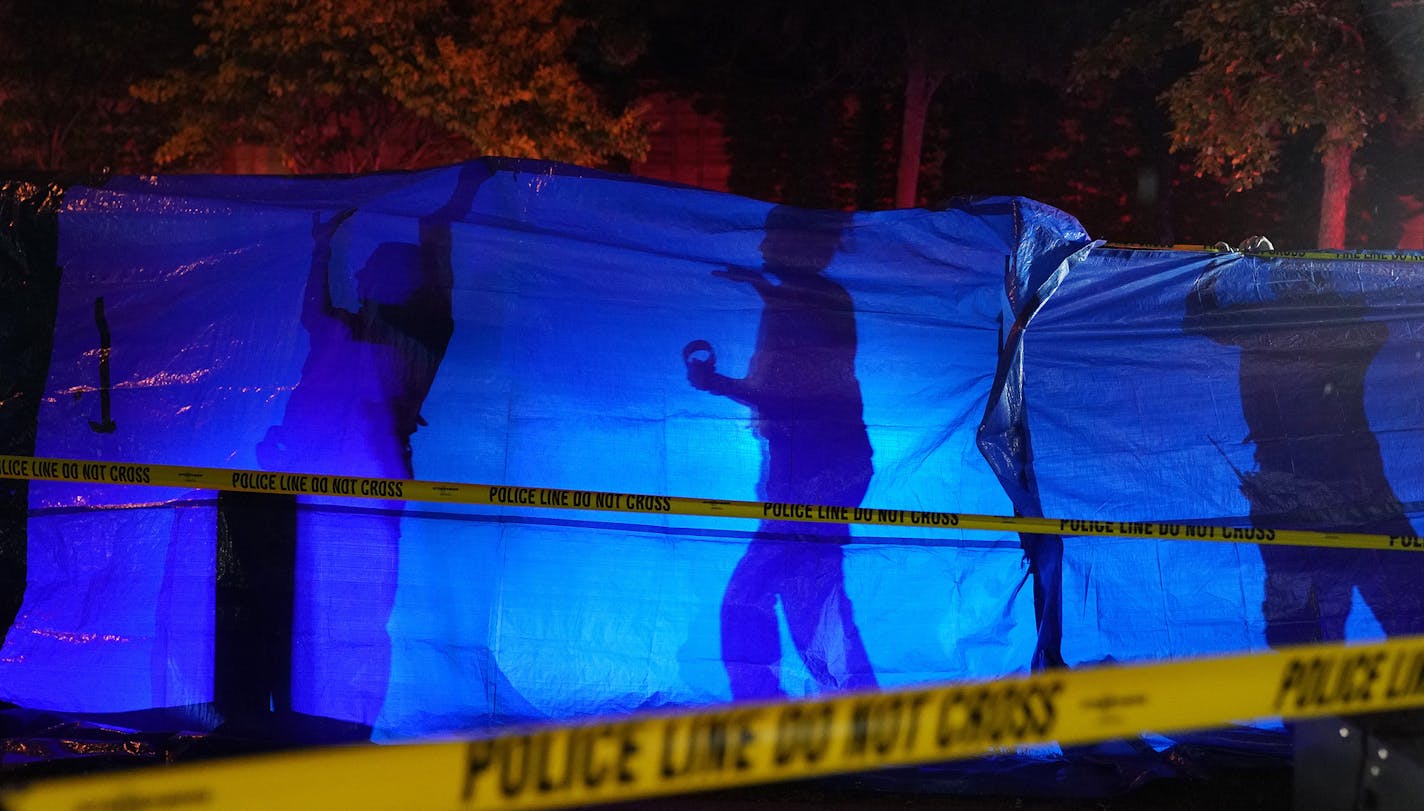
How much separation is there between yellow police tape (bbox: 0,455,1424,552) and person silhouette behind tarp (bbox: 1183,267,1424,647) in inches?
10.6

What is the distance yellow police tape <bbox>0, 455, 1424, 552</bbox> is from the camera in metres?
4.11

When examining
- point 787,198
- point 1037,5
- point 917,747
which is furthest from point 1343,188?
point 917,747

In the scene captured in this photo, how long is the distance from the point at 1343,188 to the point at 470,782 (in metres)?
15.1

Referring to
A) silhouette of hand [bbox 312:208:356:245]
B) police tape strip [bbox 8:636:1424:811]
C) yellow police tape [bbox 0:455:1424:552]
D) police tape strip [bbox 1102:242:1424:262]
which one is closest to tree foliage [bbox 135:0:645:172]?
silhouette of hand [bbox 312:208:356:245]

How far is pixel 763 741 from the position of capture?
243 centimetres

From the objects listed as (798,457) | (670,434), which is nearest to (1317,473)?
(798,457)

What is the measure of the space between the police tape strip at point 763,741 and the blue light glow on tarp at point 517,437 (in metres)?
1.75

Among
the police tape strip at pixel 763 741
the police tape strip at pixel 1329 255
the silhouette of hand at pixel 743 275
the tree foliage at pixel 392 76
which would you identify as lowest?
the police tape strip at pixel 763 741

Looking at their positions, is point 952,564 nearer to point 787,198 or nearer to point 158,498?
point 158,498

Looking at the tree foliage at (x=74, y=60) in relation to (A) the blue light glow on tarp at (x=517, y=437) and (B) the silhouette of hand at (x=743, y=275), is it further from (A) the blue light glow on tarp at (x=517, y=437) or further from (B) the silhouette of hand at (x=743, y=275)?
(B) the silhouette of hand at (x=743, y=275)

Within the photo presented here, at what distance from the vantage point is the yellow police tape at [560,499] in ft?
13.5

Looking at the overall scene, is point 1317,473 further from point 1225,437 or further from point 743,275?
point 743,275

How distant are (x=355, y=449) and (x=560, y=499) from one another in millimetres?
890

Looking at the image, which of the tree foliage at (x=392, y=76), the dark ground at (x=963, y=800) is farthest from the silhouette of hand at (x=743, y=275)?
the tree foliage at (x=392, y=76)
